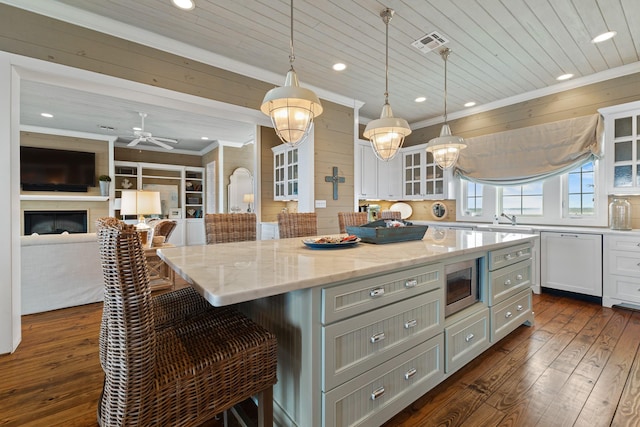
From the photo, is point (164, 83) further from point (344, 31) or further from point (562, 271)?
point (562, 271)

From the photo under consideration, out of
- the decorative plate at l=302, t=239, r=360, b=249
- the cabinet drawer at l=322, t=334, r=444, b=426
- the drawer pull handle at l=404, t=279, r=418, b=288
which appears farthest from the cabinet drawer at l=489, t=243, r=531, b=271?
the decorative plate at l=302, t=239, r=360, b=249

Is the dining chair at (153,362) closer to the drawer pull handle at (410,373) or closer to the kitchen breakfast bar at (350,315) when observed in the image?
the kitchen breakfast bar at (350,315)

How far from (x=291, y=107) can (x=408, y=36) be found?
1.77 metres

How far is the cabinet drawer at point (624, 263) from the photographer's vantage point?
3.01 meters

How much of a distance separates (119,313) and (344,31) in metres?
2.83

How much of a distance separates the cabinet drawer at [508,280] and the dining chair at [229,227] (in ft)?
6.57

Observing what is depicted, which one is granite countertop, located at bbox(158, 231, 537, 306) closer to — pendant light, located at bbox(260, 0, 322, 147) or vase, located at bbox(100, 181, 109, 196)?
pendant light, located at bbox(260, 0, 322, 147)

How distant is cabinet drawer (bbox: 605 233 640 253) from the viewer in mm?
2992

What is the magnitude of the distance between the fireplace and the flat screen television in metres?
0.52

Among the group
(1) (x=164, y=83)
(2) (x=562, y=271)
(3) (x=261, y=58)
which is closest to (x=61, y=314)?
(1) (x=164, y=83)

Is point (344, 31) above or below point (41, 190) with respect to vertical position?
above

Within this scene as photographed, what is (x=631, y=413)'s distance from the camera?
1.58 meters

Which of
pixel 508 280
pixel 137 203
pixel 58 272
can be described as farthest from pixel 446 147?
pixel 58 272

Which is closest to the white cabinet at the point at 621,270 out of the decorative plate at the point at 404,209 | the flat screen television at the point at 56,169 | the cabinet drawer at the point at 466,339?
the cabinet drawer at the point at 466,339
